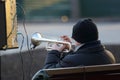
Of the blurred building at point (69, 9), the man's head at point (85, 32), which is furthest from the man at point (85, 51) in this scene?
the blurred building at point (69, 9)

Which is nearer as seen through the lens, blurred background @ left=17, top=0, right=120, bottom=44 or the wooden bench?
the wooden bench

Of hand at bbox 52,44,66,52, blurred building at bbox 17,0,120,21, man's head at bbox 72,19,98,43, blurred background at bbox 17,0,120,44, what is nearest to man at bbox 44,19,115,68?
man's head at bbox 72,19,98,43

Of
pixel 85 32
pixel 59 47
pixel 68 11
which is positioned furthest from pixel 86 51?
pixel 68 11

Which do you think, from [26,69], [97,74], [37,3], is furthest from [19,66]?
[37,3]

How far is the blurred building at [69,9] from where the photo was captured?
24891 mm

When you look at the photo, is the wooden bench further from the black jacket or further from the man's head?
the man's head

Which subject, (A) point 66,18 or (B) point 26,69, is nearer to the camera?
(B) point 26,69

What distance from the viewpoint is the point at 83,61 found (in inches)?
233

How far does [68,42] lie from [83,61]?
1.48 feet

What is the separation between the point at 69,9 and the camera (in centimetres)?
2542

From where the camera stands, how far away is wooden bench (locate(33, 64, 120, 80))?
5441mm

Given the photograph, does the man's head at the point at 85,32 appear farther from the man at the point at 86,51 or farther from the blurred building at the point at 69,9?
the blurred building at the point at 69,9

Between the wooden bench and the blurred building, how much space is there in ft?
62.6

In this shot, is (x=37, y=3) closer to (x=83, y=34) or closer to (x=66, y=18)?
(x=66, y=18)
